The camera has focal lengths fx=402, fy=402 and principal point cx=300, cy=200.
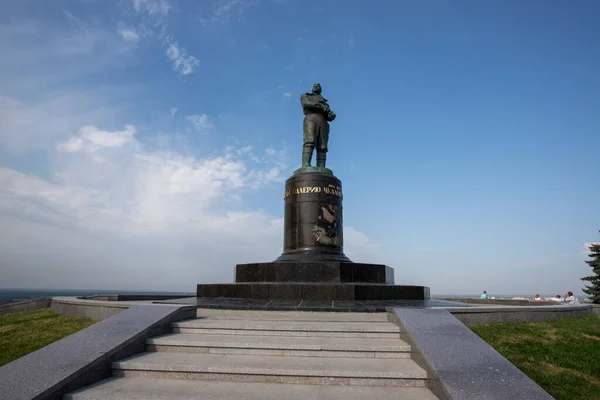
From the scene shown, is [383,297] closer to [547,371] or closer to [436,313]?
[436,313]

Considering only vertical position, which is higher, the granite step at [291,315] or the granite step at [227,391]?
the granite step at [291,315]

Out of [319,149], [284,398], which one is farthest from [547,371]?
[319,149]

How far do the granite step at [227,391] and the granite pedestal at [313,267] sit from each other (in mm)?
4657

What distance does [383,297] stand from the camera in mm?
9727

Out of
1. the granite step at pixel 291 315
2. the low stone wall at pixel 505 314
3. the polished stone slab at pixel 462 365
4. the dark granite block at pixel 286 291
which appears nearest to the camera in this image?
the polished stone slab at pixel 462 365

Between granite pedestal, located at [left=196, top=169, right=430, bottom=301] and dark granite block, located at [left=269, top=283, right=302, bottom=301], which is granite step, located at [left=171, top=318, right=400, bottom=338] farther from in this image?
granite pedestal, located at [left=196, top=169, right=430, bottom=301]

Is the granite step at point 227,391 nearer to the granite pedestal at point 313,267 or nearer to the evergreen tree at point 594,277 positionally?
the granite pedestal at point 313,267

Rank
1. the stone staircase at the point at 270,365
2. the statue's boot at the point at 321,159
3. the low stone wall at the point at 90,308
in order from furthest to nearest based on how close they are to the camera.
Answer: the statue's boot at the point at 321,159, the low stone wall at the point at 90,308, the stone staircase at the point at 270,365

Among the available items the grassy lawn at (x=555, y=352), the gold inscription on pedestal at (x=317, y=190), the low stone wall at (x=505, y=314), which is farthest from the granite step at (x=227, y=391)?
the gold inscription on pedestal at (x=317, y=190)

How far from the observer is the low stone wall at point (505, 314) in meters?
7.49

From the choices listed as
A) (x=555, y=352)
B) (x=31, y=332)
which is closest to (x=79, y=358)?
(x=31, y=332)

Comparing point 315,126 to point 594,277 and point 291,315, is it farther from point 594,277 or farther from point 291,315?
point 594,277

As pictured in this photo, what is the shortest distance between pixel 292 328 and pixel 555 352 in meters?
3.98

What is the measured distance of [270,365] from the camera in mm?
5023
